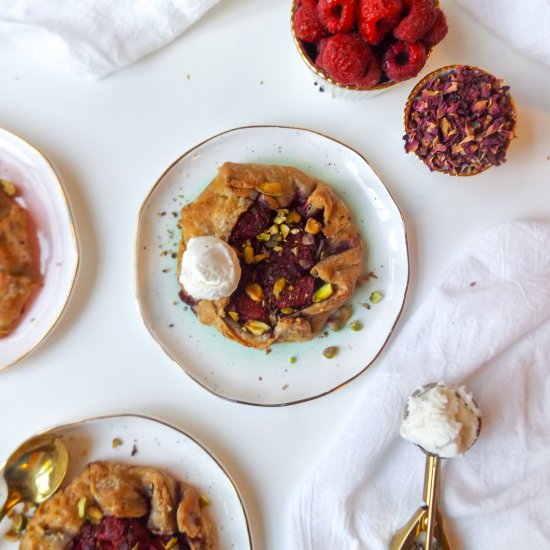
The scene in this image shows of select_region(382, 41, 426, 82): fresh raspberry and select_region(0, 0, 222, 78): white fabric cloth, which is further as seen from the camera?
select_region(0, 0, 222, 78): white fabric cloth

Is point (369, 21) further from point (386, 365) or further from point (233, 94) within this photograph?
point (386, 365)

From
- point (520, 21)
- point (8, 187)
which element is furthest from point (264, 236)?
point (520, 21)

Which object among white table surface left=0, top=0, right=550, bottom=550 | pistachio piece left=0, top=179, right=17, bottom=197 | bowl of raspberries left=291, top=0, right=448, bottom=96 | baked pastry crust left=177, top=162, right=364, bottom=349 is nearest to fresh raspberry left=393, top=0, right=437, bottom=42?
bowl of raspberries left=291, top=0, right=448, bottom=96

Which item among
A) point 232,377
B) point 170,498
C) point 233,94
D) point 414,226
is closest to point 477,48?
point 414,226

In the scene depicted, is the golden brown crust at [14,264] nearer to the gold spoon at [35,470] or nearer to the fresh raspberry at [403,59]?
the gold spoon at [35,470]

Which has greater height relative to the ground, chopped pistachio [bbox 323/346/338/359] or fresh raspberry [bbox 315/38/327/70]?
fresh raspberry [bbox 315/38/327/70]

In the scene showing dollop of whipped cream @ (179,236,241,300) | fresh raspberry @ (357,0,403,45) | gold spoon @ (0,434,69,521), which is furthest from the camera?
gold spoon @ (0,434,69,521)

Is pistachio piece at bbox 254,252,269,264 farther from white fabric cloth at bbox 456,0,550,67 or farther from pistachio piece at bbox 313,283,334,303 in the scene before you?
white fabric cloth at bbox 456,0,550,67
